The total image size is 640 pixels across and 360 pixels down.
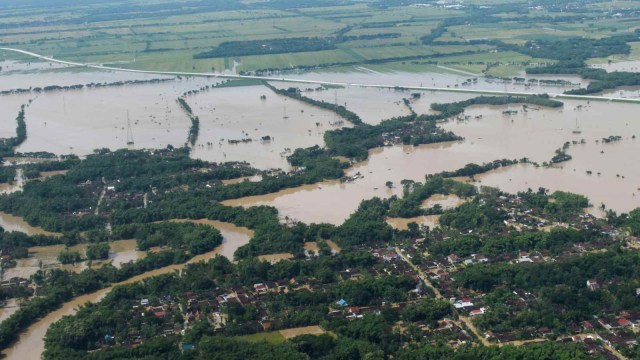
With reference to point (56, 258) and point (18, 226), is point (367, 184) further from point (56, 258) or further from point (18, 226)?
point (18, 226)

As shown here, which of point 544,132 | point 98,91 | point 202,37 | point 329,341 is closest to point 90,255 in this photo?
point 329,341

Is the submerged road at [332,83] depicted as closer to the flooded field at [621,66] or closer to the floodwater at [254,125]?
the floodwater at [254,125]

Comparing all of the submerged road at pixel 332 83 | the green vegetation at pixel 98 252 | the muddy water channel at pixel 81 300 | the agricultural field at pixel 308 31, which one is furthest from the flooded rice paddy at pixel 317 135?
the agricultural field at pixel 308 31

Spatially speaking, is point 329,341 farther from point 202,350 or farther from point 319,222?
point 319,222

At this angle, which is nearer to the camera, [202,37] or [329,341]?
[329,341]

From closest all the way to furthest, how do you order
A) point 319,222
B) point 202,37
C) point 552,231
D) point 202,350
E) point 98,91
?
point 202,350, point 552,231, point 319,222, point 98,91, point 202,37

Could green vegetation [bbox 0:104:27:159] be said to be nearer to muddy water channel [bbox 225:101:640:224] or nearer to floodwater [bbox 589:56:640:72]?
muddy water channel [bbox 225:101:640:224]
